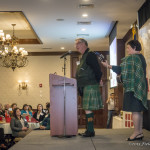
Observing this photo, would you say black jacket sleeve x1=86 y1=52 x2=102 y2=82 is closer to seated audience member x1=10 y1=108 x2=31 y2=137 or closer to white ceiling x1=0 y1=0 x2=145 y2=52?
white ceiling x1=0 y1=0 x2=145 y2=52

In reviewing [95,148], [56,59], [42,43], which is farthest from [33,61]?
[95,148]

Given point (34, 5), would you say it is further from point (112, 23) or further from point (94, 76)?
point (94, 76)

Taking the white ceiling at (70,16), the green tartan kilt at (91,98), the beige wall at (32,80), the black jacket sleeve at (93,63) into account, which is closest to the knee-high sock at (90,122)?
the green tartan kilt at (91,98)

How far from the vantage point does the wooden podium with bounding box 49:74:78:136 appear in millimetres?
4297

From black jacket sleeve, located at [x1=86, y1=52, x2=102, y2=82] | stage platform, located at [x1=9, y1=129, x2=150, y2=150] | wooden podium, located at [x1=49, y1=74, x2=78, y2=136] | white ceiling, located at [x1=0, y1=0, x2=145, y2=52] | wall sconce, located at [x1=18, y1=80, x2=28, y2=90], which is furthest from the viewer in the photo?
wall sconce, located at [x1=18, y1=80, x2=28, y2=90]

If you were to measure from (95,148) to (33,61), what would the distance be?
33.2ft

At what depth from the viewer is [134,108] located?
12.4 feet

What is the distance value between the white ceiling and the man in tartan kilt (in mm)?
2454

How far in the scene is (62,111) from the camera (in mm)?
4316

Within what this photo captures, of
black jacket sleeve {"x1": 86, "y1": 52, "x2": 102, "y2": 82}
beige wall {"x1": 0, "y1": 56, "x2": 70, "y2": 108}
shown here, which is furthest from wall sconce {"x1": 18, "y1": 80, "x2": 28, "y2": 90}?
black jacket sleeve {"x1": 86, "y1": 52, "x2": 102, "y2": 82}

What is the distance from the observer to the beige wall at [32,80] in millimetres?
12969

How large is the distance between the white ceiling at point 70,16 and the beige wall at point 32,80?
2513mm

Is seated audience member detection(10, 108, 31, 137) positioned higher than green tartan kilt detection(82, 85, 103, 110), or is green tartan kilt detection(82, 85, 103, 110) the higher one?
green tartan kilt detection(82, 85, 103, 110)

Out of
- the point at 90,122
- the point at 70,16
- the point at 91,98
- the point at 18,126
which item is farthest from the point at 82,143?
the point at 70,16
